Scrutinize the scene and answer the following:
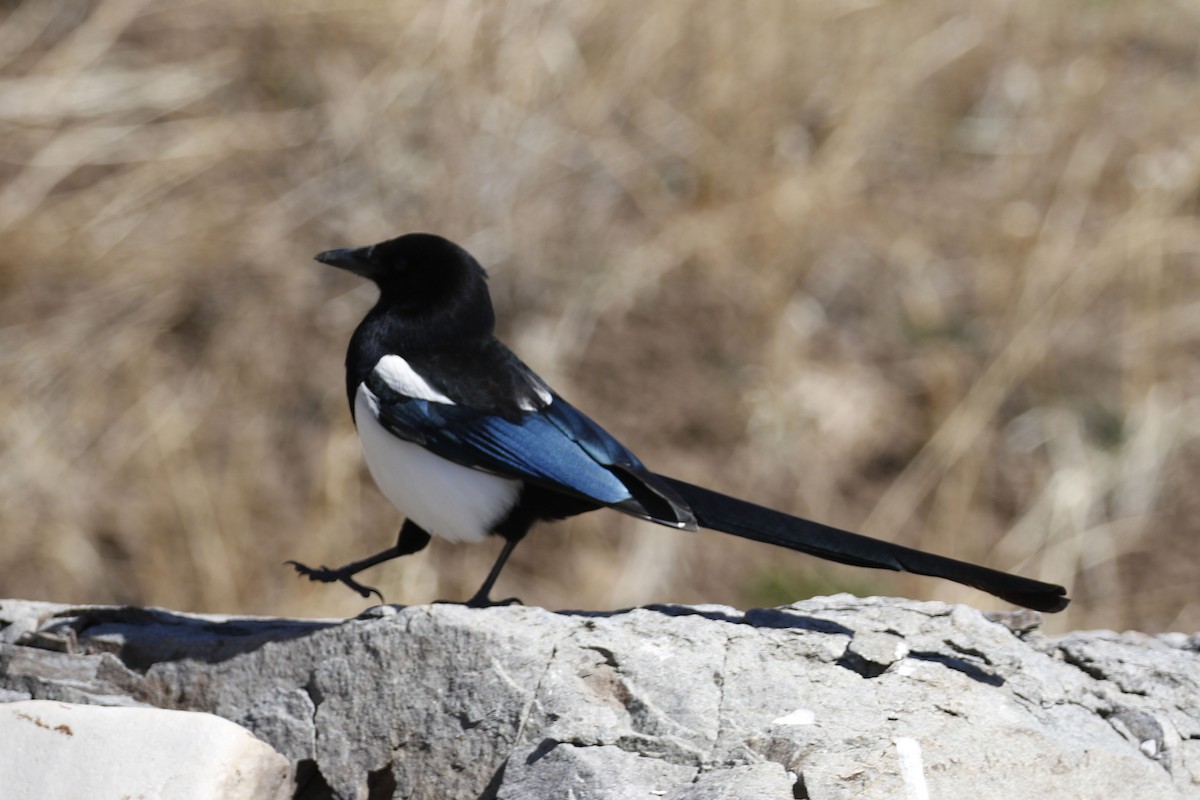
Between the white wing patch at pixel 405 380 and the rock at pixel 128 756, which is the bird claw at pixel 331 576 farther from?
the rock at pixel 128 756

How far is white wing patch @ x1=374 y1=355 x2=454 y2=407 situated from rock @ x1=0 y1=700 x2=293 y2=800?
782 mm

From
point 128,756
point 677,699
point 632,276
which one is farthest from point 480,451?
point 632,276

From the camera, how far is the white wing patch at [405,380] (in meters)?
3.13

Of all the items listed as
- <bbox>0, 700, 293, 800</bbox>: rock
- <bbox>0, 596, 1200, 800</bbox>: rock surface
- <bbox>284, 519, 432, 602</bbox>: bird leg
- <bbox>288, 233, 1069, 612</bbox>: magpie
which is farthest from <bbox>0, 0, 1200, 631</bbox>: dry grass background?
<bbox>0, 700, 293, 800</bbox>: rock

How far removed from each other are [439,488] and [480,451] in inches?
5.1

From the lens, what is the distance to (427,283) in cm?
336

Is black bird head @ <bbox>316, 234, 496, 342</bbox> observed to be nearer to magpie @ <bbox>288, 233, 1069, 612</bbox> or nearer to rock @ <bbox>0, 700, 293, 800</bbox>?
magpie @ <bbox>288, 233, 1069, 612</bbox>

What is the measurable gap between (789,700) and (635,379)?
325 centimetres

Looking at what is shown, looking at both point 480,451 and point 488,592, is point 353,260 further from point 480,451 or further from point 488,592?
point 488,592

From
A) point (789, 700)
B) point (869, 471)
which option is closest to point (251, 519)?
point (869, 471)

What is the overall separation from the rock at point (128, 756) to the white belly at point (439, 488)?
695 millimetres

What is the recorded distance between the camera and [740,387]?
568 cm

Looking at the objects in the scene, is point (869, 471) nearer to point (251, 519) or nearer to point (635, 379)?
point (635, 379)

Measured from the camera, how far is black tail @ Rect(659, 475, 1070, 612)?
2.83 meters
